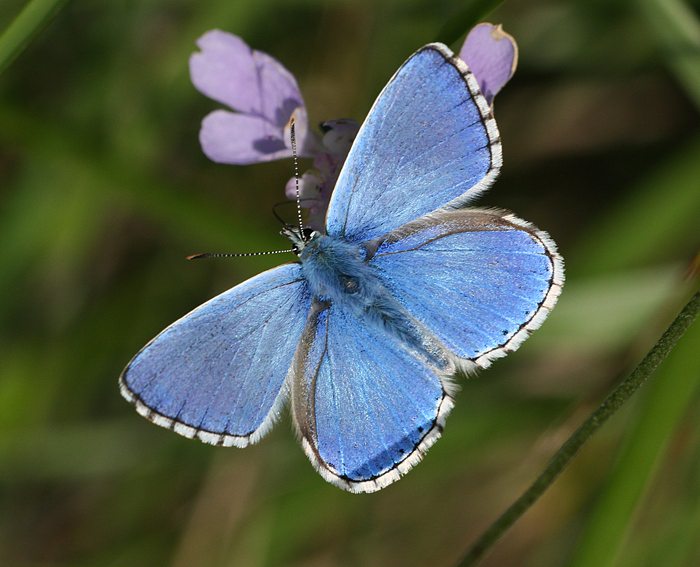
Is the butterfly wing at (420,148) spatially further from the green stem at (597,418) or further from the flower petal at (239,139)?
the green stem at (597,418)

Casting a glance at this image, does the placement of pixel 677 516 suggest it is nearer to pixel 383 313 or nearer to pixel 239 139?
pixel 383 313

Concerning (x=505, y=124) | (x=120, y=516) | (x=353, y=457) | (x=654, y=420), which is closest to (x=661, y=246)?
(x=505, y=124)

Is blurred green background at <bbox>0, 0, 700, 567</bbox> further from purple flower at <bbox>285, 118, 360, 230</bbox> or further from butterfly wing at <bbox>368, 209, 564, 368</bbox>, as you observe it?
butterfly wing at <bbox>368, 209, 564, 368</bbox>

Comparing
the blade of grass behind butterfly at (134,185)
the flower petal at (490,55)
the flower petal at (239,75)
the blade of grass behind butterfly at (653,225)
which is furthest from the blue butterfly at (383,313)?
the blade of grass behind butterfly at (653,225)

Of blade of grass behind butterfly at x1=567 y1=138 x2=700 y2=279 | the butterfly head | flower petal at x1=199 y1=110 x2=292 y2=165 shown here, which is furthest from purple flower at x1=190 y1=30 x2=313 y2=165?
blade of grass behind butterfly at x1=567 y1=138 x2=700 y2=279

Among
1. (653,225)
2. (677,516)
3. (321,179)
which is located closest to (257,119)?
(321,179)

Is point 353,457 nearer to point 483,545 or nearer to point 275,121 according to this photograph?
point 483,545
